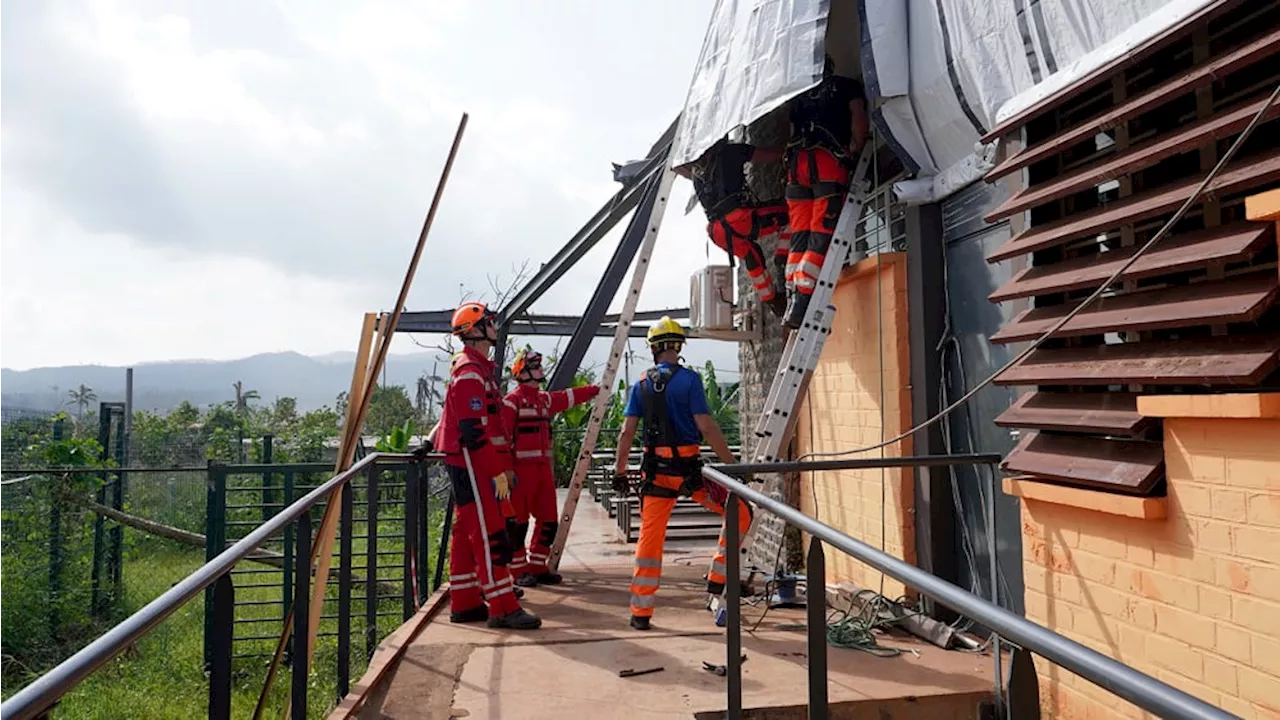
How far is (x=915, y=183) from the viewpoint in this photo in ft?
16.8

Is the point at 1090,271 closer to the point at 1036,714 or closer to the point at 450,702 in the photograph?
the point at 1036,714

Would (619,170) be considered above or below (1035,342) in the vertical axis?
above

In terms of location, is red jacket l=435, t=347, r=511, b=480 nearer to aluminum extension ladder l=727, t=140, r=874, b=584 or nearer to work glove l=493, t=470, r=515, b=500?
work glove l=493, t=470, r=515, b=500

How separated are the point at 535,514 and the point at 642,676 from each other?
276cm

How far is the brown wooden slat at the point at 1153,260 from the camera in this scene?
2246mm

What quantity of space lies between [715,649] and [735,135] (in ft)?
11.8

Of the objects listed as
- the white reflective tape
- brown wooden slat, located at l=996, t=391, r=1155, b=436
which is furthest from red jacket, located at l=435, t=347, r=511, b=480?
brown wooden slat, located at l=996, t=391, r=1155, b=436

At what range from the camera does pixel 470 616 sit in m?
5.41

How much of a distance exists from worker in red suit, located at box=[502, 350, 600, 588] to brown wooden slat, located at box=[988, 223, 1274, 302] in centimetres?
422

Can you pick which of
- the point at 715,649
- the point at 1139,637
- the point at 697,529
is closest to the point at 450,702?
the point at 715,649

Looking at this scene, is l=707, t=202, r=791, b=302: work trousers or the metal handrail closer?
the metal handrail

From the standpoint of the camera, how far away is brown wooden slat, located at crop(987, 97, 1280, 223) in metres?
2.29

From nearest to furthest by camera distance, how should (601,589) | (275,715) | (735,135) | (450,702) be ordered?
(450,702) < (735,135) < (601,589) < (275,715)

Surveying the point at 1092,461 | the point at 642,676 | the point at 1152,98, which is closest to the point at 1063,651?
the point at 1092,461
